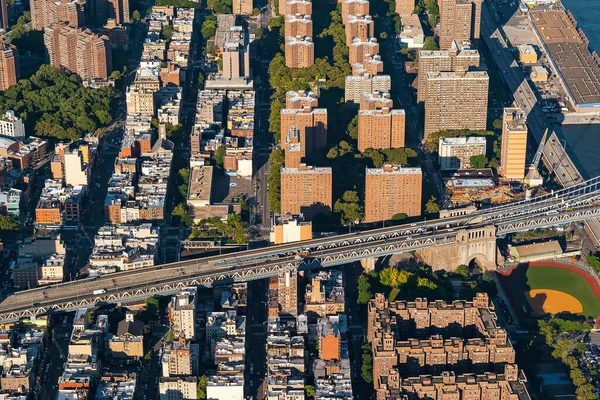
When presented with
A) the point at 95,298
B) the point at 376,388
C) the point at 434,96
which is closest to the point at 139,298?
the point at 95,298

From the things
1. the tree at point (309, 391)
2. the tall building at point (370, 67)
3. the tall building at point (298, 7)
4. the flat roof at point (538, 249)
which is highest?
the tall building at point (298, 7)

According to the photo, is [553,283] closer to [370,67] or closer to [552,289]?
[552,289]

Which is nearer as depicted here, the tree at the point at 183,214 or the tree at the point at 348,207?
the tree at the point at 183,214

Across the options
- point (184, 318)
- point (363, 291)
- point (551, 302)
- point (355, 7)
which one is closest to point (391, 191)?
point (363, 291)

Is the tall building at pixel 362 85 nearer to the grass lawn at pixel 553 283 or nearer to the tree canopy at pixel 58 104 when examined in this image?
the tree canopy at pixel 58 104

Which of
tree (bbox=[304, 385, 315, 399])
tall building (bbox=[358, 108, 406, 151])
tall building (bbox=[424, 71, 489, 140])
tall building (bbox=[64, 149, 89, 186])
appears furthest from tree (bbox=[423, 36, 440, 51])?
tree (bbox=[304, 385, 315, 399])

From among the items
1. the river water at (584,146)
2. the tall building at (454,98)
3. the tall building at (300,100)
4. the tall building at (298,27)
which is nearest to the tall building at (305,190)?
the tall building at (300,100)

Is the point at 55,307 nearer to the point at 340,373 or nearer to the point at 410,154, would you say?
the point at 340,373
